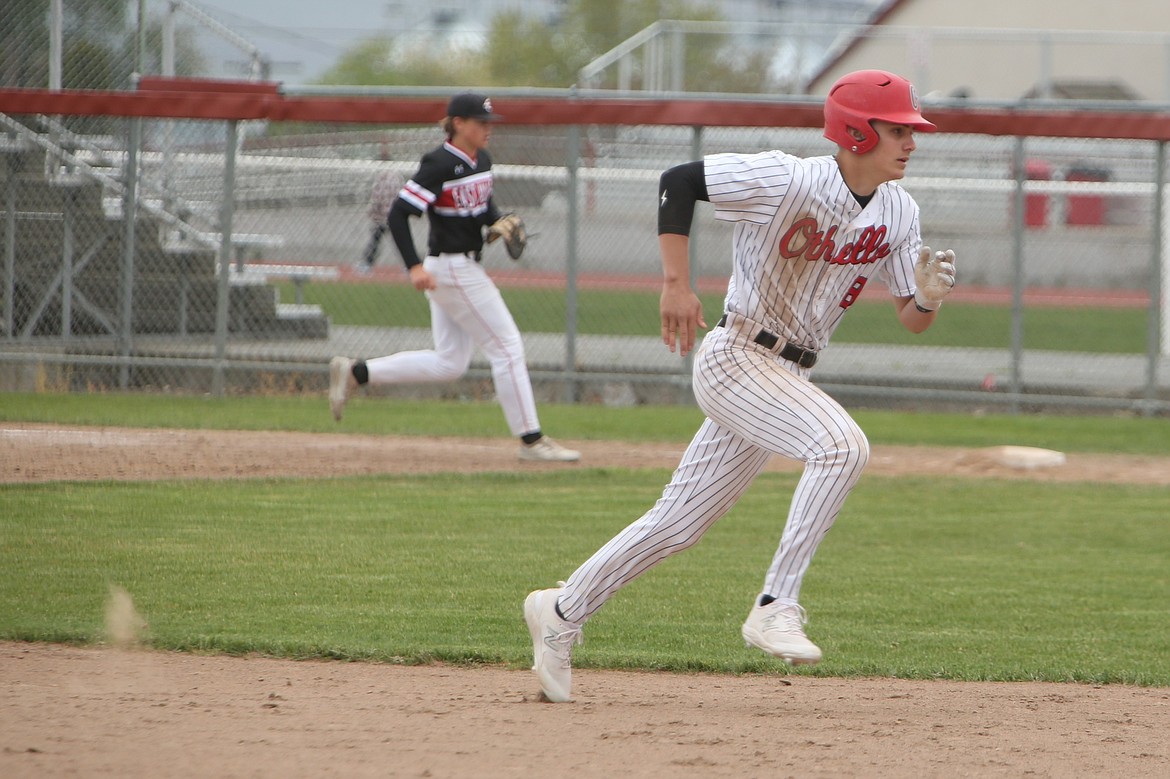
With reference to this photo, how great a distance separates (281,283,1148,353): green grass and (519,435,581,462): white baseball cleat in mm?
3559

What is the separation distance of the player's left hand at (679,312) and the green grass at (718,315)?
26.9ft

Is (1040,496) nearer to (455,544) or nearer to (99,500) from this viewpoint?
(455,544)

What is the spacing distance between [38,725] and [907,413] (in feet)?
31.3

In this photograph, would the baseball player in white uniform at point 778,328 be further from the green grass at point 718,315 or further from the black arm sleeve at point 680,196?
the green grass at point 718,315

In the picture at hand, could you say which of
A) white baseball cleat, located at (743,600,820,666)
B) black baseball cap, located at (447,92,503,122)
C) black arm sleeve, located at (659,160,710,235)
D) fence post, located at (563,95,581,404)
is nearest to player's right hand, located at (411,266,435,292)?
black baseball cap, located at (447,92,503,122)

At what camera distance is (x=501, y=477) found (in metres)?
8.39

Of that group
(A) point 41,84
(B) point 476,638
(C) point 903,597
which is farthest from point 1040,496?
(A) point 41,84

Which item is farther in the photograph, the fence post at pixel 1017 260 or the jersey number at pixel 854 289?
the fence post at pixel 1017 260

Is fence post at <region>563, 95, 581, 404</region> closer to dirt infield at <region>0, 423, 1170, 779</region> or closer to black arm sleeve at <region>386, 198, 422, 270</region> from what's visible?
black arm sleeve at <region>386, 198, 422, 270</region>

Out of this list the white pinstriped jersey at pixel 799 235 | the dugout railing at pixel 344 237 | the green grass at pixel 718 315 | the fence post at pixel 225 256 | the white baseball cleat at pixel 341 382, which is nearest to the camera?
the white pinstriped jersey at pixel 799 235

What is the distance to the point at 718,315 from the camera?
12.2 metres

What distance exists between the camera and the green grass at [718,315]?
12.2m

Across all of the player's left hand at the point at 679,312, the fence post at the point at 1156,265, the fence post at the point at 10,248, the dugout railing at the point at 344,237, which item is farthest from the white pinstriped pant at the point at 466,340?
the fence post at the point at 1156,265

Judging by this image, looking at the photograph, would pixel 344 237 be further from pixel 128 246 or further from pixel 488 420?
pixel 488 420
